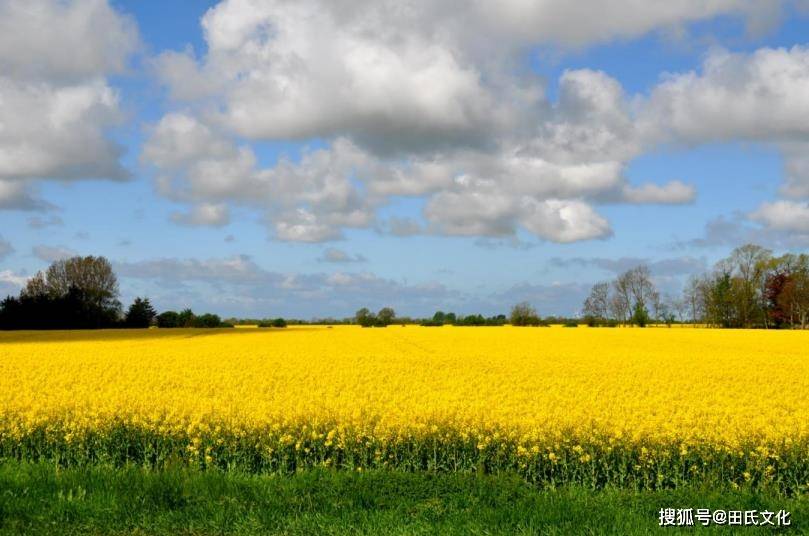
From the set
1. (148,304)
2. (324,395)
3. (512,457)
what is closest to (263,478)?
(512,457)

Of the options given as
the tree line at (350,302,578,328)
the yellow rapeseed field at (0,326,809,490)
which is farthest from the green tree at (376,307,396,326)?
the yellow rapeseed field at (0,326,809,490)

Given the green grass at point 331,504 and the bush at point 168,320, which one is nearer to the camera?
the green grass at point 331,504

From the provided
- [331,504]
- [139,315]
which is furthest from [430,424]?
[139,315]

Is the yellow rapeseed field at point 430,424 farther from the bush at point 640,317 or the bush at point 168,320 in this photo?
the bush at point 640,317

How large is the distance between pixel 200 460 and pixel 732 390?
14030 millimetres

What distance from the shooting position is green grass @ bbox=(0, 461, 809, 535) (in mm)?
7352

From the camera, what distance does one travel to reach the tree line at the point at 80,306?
2803 inches

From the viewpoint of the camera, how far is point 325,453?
37.5ft

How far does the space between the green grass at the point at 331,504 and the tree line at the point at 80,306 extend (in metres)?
69.5

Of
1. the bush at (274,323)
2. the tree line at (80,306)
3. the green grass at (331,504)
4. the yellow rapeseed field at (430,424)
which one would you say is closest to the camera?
the green grass at (331,504)

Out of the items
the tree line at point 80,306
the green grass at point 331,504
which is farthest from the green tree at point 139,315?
the green grass at point 331,504

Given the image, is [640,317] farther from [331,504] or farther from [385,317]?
[331,504]

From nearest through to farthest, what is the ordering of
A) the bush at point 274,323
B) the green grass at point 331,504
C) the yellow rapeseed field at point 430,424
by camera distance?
1. the green grass at point 331,504
2. the yellow rapeseed field at point 430,424
3. the bush at point 274,323

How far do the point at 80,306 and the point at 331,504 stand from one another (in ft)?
242
